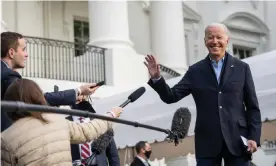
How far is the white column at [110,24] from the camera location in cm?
1633

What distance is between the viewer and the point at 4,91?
448 centimetres

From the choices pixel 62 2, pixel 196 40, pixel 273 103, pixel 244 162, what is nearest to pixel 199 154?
pixel 244 162

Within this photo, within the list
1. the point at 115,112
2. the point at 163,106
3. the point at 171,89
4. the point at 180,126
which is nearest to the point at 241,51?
the point at 163,106

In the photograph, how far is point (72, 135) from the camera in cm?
394

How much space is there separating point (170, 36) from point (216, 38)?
563 inches

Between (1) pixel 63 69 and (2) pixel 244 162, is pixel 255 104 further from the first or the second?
(1) pixel 63 69

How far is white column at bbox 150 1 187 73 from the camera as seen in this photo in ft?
62.5

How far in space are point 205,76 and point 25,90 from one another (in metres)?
1.60

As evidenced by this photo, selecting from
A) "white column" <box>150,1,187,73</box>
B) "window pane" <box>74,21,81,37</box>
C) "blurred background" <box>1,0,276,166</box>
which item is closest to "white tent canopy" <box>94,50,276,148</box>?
"blurred background" <box>1,0,276,166</box>

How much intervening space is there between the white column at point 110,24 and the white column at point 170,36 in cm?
277

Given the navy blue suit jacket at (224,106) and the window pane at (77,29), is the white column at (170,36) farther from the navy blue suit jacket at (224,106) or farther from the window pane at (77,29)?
the navy blue suit jacket at (224,106)

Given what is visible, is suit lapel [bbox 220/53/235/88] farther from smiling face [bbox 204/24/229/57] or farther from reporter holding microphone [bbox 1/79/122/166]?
reporter holding microphone [bbox 1/79/122/166]

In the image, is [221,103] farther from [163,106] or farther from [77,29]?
[77,29]

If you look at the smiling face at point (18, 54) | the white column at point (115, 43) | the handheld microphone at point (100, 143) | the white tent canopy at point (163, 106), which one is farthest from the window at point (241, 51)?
the smiling face at point (18, 54)
